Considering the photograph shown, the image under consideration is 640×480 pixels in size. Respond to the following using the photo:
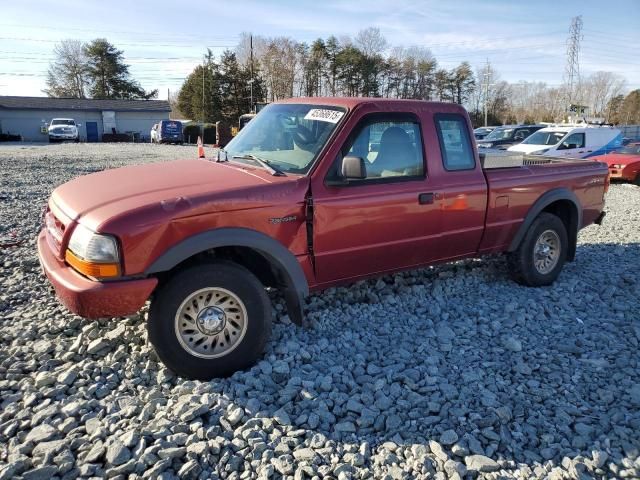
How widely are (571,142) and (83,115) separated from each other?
50.6m

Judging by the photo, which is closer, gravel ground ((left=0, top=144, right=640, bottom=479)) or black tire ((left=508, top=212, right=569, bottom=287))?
gravel ground ((left=0, top=144, right=640, bottom=479))

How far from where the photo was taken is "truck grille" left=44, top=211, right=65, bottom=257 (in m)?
3.52

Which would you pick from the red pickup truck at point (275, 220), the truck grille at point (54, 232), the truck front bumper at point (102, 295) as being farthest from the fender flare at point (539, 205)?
the truck grille at point (54, 232)

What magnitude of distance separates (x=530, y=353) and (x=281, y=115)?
2950 millimetres

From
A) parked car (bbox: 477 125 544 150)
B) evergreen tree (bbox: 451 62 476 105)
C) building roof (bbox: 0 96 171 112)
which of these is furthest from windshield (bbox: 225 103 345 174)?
evergreen tree (bbox: 451 62 476 105)

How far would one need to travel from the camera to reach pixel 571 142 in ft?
56.2

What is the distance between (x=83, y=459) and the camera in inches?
107

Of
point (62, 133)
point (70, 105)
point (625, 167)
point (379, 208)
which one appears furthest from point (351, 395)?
point (70, 105)

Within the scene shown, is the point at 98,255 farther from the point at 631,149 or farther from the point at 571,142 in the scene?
the point at 631,149

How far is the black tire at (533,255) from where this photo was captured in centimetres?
550

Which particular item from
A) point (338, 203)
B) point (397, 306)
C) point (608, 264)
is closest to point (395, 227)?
point (338, 203)

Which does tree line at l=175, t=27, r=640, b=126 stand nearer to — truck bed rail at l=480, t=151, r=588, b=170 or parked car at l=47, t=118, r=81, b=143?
parked car at l=47, t=118, r=81, b=143

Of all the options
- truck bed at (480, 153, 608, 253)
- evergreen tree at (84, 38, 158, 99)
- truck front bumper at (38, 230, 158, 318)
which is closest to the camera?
truck front bumper at (38, 230, 158, 318)

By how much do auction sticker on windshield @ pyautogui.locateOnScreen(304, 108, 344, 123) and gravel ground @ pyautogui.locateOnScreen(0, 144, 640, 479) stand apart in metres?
1.72
